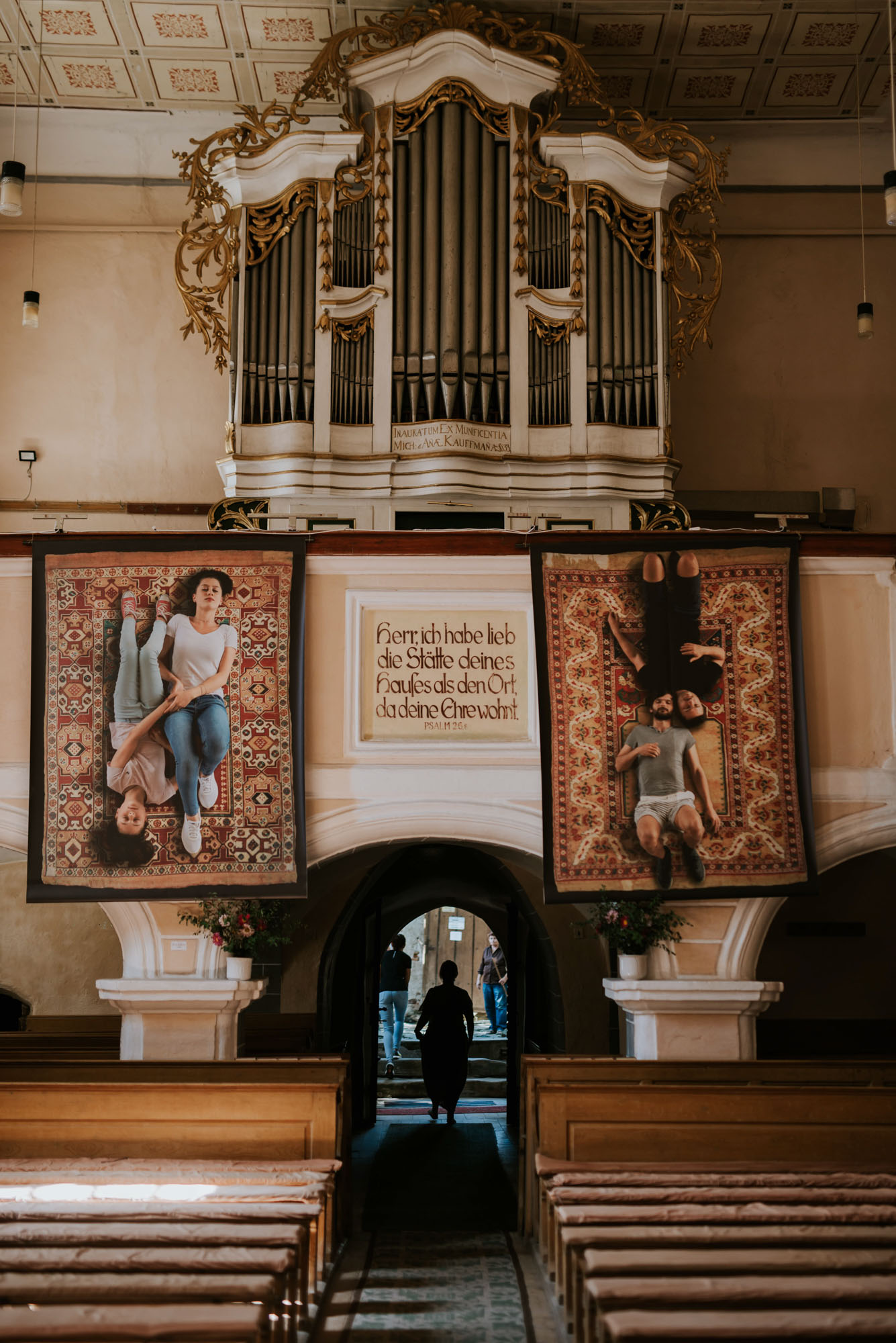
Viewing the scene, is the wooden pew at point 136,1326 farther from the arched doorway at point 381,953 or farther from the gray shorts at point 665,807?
the arched doorway at point 381,953

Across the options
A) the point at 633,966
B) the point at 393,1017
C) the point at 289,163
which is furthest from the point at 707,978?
the point at 393,1017

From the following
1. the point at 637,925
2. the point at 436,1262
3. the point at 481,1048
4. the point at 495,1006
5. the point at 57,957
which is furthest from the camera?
the point at 495,1006

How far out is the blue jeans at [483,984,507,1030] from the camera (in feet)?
52.5

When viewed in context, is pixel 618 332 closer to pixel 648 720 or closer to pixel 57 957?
pixel 648 720

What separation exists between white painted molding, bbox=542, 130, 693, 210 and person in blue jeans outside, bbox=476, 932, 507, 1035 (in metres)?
9.48

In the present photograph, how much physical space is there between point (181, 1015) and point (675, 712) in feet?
10.1

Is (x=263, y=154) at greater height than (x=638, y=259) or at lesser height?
greater

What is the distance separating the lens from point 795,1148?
6258 mm

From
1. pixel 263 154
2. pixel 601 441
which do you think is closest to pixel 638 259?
pixel 601 441

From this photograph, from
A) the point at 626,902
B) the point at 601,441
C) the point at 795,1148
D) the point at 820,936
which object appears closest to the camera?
the point at 795,1148

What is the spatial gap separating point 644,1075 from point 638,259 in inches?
215

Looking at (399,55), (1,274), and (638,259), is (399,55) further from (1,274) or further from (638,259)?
(1,274)

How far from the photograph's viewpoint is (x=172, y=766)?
6938mm

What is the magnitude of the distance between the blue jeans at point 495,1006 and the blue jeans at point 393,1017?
1.65 metres
